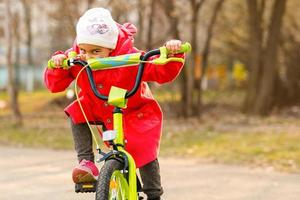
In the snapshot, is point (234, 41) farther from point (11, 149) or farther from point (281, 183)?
point (281, 183)

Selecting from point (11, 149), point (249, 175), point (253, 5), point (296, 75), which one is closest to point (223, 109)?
point (296, 75)

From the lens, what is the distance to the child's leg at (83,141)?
14.6ft

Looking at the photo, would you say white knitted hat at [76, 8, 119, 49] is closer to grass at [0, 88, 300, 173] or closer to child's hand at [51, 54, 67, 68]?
child's hand at [51, 54, 67, 68]

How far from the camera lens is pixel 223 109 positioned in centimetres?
2092

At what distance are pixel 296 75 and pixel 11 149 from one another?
14.0 m

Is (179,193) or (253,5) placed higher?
(253,5)

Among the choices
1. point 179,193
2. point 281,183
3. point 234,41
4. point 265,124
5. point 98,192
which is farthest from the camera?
point 234,41

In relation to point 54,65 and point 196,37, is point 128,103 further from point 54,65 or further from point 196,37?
point 196,37

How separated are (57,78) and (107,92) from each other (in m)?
0.36

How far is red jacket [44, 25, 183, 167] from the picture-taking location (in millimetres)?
4262

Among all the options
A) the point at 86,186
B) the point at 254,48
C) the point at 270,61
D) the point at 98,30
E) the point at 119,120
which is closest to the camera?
the point at 119,120

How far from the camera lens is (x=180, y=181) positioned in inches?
275

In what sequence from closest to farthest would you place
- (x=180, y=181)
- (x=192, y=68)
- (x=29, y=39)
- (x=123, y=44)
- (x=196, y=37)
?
(x=123, y=44), (x=180, y=181), (x=192, y=68), (x=196, y=37), (x=29, y=39)

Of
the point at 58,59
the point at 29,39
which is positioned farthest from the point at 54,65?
the point at 29,39
